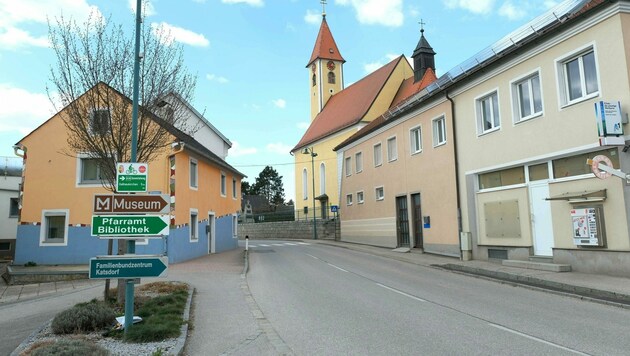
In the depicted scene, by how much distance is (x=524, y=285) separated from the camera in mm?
11625

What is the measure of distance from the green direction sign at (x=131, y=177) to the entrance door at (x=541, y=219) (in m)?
11.8

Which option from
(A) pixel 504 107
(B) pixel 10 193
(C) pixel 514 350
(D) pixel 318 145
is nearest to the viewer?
(C) pixel 514 350

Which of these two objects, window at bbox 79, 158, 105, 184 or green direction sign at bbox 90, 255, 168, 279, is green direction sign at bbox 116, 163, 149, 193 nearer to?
green direction sign at bbox 90, 255, 168, 279

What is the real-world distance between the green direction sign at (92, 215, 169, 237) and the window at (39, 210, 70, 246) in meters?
14.9

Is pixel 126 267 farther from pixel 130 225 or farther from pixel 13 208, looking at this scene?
pixel 13 208

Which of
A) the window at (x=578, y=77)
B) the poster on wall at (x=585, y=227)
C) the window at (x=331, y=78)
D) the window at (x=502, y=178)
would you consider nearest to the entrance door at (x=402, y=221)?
the window at (x=502, y=178)

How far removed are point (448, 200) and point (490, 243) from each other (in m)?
3.21

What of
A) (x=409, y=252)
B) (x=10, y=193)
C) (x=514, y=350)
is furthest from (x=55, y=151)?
(x=514, y=350)

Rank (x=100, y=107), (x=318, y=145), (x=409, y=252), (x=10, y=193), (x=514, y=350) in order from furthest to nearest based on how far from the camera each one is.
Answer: (x=318, y=145) < (x=10, y=193) < (x=409, y=252) < (x=100, y=107) < (x=514, y=350)

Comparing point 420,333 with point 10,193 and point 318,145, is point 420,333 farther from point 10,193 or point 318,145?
point 318,145

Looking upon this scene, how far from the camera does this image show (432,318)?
804 cm

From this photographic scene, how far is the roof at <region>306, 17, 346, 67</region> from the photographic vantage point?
63.0 metres

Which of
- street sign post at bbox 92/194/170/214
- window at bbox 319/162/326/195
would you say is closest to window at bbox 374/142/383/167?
street sign post at bbox 92/194/170/214

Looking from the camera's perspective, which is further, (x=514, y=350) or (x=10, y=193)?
(x=10, y=193)
